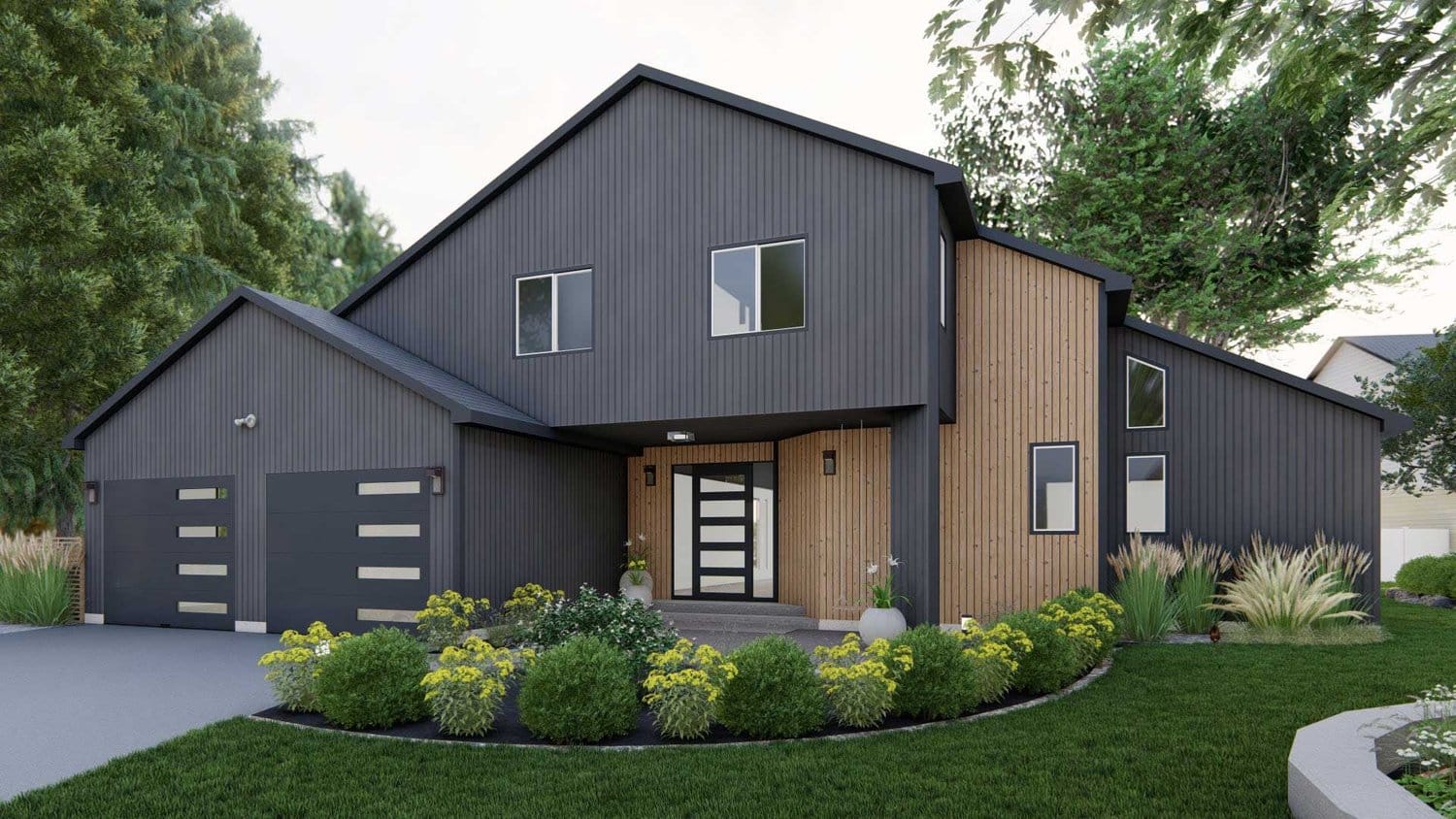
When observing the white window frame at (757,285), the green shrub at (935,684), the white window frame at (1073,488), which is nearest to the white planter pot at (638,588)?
the white window frame at (757,285)

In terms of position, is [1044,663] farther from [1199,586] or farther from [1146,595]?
[1199,586]

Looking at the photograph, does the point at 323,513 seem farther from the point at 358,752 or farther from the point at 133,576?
the point at 358,752

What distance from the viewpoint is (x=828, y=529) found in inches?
467

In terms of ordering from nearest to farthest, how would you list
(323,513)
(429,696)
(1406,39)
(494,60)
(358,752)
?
(1406,39) < (358,752) < (429,696) < (323,513) < (494,60)

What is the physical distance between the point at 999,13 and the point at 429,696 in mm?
5297

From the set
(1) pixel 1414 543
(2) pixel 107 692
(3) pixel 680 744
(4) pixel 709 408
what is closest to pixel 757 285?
(4) pixel 709 408

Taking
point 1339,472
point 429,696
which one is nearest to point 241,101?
point 429,696

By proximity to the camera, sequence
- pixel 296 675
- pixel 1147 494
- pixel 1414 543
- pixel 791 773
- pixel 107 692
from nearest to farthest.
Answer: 1. pixel 791 773
2. pixel 296 675
3. pixel 107 692
4. pixel 1147 494
5. pixel 1414 543

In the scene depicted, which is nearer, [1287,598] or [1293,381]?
[1287,598]

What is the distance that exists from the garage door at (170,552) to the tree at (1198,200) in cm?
1515

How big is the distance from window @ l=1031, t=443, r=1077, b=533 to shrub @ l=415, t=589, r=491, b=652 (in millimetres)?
6429

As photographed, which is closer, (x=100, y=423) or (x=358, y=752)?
(x=358, y=752)

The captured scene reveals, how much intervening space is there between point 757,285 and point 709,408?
1523mm

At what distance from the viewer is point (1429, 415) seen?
55.2 feet
